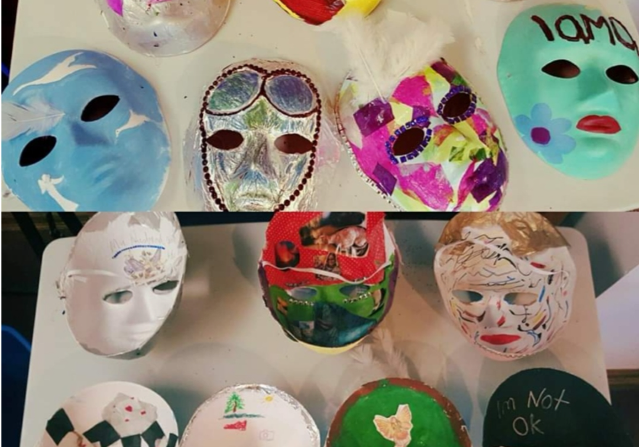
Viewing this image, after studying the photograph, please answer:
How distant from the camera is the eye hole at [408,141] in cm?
70

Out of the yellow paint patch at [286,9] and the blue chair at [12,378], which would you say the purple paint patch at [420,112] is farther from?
the blue chair at [12,378]

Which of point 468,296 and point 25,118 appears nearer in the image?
point 25,118

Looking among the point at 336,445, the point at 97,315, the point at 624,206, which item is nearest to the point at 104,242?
the point at 97,315

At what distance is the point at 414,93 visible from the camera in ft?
2.29

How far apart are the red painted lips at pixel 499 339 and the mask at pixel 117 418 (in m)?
0.41

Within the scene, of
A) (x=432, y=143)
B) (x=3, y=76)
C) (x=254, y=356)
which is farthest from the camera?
(x=3, y=76)

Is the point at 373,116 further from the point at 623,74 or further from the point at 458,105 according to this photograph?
the point at 623,74

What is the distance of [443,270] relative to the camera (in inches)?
34.0

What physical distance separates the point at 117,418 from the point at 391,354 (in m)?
0.35

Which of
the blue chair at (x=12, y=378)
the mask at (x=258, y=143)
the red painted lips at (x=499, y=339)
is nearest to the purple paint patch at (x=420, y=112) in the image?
the mask at (x=258, y=143)

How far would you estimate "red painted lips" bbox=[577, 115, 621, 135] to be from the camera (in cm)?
73

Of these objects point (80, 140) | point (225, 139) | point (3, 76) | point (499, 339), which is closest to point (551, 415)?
point (499, 339)

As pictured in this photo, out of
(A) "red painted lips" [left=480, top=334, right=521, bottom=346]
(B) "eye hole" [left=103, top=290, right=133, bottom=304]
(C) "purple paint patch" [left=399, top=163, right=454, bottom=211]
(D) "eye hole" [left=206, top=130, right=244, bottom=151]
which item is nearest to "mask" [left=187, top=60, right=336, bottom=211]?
(D) "eye hole" [left=206, top=130, right=244, bottom=151]

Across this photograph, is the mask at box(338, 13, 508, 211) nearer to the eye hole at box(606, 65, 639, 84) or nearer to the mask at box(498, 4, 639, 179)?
the mask at box(498, 4, 639, 179)
